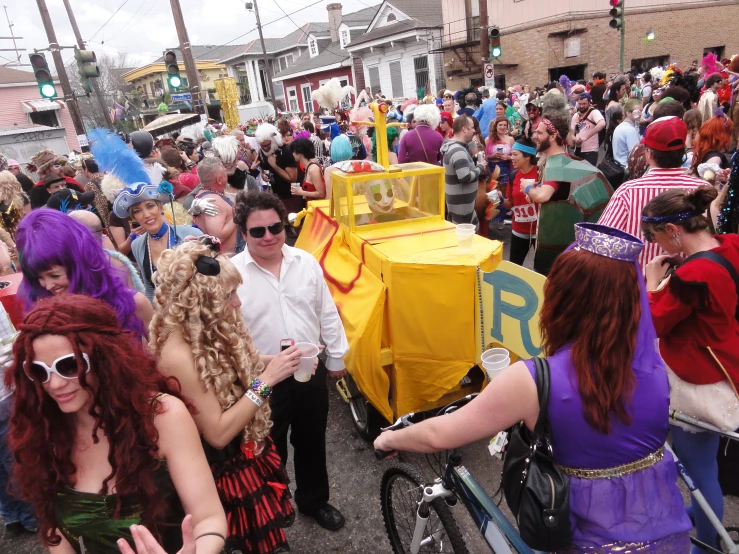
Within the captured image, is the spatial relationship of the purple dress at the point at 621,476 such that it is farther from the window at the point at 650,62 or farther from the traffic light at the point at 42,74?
the window at the point at 650,62

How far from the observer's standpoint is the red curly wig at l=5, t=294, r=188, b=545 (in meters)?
1.47

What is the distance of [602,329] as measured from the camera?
1.42m

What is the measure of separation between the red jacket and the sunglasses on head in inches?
85.8


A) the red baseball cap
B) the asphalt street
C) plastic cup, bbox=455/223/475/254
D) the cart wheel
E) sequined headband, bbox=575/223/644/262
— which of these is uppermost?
the red baseball cap

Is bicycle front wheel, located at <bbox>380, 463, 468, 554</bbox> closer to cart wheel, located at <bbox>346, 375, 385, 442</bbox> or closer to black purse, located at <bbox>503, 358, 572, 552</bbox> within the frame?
black purse, located at <bbox>503, 358, 572, 552</bbox>

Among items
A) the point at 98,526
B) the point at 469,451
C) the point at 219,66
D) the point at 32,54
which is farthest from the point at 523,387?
the point at 219,66

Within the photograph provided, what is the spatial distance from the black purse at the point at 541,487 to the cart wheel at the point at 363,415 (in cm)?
199

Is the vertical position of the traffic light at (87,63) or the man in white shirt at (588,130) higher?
the traffic light at (87,63)

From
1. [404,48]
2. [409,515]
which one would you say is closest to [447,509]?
[409,515]

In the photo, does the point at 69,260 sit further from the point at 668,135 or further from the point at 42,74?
the point at 42,74

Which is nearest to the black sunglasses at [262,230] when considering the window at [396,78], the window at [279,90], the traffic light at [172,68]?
the traffic light at [172,68]

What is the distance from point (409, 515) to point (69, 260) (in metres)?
2.12

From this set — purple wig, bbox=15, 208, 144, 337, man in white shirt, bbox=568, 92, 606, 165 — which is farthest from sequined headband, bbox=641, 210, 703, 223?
man in white shirt, bbox=568, 92, 606, 165

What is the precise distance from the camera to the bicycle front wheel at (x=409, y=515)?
2.14 metres
